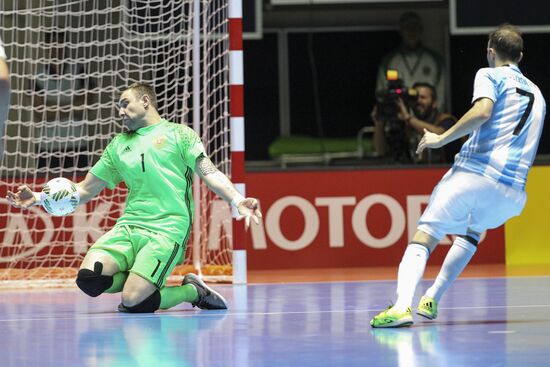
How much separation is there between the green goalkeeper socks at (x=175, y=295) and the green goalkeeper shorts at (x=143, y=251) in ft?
0.19

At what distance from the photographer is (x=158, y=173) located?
6836 mm

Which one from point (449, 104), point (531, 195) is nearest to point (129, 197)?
point (531, 195)

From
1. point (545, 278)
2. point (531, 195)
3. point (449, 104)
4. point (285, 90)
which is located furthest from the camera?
point (285, 90)

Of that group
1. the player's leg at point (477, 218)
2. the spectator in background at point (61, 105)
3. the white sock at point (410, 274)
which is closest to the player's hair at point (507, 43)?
the player's leg at point (477, 218)

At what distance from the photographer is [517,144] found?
580 cm

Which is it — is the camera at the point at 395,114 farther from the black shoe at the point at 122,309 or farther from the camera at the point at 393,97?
the black shoe at the point at 122,309

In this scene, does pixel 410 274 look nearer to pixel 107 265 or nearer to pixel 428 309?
pixel 428 309

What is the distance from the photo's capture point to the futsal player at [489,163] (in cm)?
568

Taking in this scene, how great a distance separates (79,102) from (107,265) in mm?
4236

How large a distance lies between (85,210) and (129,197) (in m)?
3.42

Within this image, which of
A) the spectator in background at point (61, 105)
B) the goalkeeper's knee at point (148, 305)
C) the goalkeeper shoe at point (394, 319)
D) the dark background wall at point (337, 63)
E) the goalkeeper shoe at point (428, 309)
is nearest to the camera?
the goalkeeper shoe at point (394, 319)

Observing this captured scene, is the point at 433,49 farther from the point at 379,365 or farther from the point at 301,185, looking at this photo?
the point at 379,365

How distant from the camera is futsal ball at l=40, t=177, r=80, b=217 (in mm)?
6590

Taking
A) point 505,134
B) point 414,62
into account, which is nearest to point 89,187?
point 505,134
